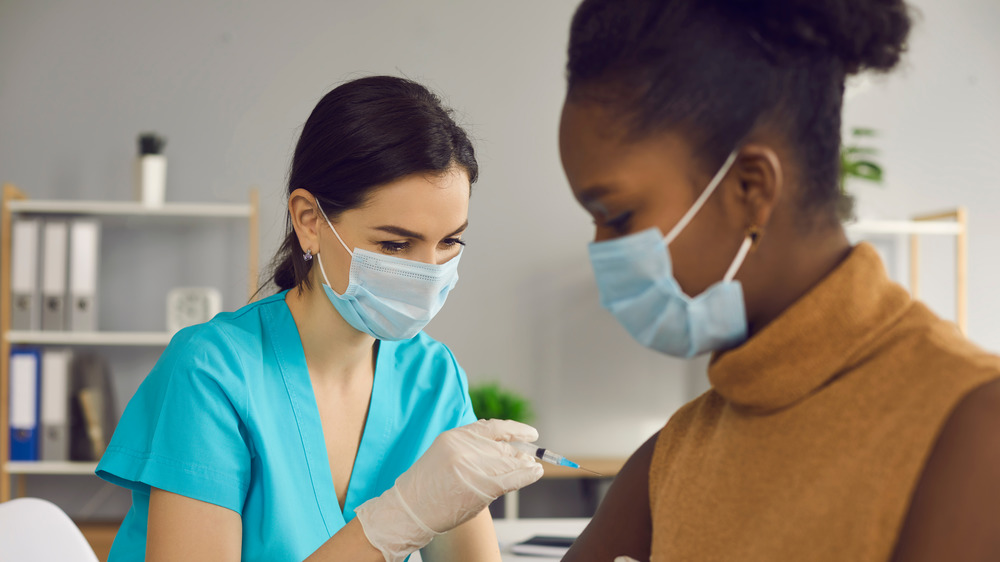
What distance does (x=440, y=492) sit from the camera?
1006 mm

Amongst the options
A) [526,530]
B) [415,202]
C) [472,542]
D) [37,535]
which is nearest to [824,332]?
[415,202]

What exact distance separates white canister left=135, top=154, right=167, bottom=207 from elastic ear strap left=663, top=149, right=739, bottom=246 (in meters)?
2.31

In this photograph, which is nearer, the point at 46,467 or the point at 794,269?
the point at 794,269

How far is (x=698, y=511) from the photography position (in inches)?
24.5

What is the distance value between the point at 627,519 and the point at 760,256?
0.31 metres

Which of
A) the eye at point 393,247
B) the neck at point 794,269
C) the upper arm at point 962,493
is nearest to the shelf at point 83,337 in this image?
the eye at point 393,247

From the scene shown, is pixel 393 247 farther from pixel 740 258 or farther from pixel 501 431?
Result: pixel 740 258

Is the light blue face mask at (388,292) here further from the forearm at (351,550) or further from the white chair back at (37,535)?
the white chair back at (37,535)

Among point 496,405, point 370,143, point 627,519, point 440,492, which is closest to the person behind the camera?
point 627,519

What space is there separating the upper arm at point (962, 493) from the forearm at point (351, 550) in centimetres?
68

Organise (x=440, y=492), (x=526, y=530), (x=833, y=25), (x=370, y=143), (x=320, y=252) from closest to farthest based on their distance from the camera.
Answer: (x=833, y=25)
(x=440, y=492)
(x=370, y=143)
(x=320, y=252)
(x=526, y=530)

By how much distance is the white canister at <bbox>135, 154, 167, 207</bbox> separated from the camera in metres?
2.56

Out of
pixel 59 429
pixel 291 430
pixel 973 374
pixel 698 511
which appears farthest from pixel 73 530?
pixel 59 429

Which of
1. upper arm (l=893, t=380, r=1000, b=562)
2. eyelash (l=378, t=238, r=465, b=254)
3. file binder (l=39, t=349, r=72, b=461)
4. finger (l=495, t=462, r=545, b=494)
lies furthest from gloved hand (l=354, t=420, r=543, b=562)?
file binder (l=39, t=349, r=72, b=461)
